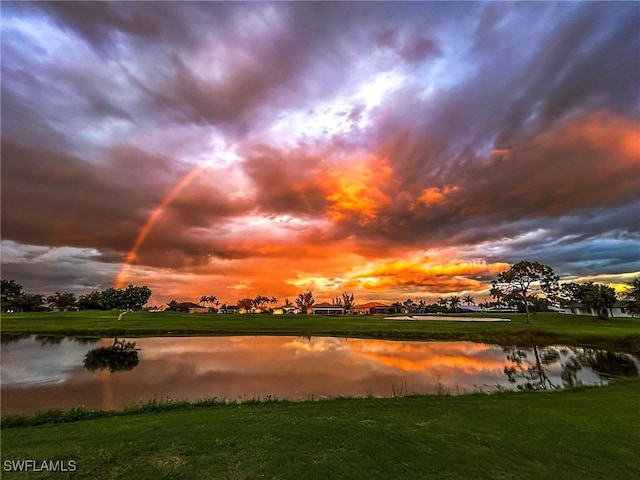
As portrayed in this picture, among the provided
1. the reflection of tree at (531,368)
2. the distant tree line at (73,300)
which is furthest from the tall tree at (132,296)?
the reflection of tree at (531,368)

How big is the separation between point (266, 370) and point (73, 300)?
163 m

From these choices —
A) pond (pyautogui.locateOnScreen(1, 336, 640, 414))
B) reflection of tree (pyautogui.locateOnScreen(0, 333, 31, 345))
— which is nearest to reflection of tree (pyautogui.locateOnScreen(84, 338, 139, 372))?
pond (pyautogui.locateOnScreen(1, 336, 640, 414))

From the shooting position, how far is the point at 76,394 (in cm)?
2178

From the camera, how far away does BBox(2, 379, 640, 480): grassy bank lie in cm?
898

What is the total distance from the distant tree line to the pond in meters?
74.0

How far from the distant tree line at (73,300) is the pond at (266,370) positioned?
2912 inches

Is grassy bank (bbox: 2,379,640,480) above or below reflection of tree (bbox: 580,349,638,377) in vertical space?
above

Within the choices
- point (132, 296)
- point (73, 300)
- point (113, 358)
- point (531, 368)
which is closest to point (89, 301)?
point (73, 300)

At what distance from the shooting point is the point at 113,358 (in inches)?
1439

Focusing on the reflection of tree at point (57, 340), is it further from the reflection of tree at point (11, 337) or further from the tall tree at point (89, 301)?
the tall tree at point (89, 301)

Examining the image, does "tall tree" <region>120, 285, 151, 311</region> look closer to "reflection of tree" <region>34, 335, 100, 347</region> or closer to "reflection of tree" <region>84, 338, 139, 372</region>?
"reflection of tree" <region>34, 335, 100, 347</region>

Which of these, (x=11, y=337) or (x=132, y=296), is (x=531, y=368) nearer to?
(x=11, y=337)

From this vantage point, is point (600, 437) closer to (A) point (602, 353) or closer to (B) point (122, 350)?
(A) point (602, 353)

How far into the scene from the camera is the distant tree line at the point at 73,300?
120 m
